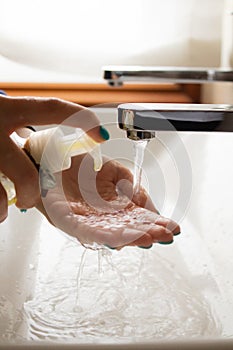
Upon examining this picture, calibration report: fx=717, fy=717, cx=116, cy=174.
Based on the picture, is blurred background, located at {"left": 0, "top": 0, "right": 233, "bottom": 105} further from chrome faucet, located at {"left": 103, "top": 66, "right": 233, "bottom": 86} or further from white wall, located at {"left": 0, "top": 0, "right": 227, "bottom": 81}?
chrome faucet, located at {"left": 103, "top": 66, "right": 233, "bottom": 86}

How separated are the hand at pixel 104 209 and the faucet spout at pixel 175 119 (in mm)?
85

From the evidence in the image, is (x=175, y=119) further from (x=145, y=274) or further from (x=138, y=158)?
(x=145, y=274)

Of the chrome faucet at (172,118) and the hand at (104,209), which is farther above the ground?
the chrome faucet at (172,118)

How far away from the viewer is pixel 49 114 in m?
0.61

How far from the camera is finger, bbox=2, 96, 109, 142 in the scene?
0.60 meters

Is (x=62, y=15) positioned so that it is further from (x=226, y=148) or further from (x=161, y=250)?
(x=161, y=250)

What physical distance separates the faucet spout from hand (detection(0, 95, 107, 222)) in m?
0.04

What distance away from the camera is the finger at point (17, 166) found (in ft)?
2.00

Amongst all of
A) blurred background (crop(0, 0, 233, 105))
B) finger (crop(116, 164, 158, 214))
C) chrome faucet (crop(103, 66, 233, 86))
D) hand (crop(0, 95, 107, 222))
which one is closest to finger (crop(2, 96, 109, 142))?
hand (crop(0, 95, 107, 222))

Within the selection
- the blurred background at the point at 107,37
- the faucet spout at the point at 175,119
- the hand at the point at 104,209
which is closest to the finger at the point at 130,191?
the hand at the point at 104,209

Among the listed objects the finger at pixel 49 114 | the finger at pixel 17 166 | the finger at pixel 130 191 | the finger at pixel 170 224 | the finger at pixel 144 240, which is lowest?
the finger at pixel 130 191

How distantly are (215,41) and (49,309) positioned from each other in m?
1.08

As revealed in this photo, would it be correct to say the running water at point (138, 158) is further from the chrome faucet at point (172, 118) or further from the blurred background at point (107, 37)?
the blurred background at point (107, 37)

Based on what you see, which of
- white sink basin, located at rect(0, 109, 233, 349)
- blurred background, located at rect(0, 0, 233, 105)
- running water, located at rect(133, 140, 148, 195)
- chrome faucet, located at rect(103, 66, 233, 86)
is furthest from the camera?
blurred background, located at rect(0, 0, 233, 105)
